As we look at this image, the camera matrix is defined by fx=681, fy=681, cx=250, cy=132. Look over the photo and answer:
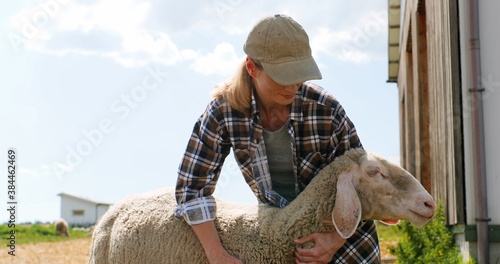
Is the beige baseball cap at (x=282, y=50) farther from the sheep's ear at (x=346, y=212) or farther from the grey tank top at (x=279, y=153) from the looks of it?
the sheep's ear at (x=346, y=212)

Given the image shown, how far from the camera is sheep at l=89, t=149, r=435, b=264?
3.56 metres

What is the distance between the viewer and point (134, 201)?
425 centimetres

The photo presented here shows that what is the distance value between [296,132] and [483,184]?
320cm

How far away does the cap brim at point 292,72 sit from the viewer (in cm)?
339

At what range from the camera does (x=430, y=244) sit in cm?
800

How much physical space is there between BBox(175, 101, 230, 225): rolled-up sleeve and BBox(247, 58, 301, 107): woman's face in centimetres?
29

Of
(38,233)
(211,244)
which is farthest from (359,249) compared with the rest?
(38,233)

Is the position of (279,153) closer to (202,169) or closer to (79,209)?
(202,169)

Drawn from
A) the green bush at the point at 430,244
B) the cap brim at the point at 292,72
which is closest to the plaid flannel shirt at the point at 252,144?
the cap brim at the point at 292,72

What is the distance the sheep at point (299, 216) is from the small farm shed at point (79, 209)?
41282mm

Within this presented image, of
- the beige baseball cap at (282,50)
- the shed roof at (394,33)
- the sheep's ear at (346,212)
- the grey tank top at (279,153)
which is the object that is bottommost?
the sheep's ear at (346,212)

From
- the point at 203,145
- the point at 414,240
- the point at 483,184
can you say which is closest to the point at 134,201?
the point at 203,145

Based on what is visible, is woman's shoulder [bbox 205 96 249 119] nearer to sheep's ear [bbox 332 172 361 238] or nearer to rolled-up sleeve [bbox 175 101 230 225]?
rolled-up sleeve [bbox 175 101 230 225]

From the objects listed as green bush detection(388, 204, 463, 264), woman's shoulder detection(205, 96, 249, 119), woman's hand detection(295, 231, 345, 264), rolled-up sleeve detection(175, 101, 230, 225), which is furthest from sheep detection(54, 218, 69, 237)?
woman's hand detection(295, 231, 345, 264)
